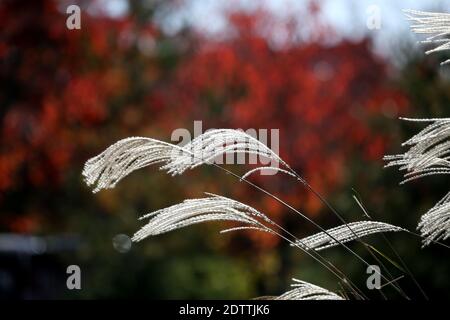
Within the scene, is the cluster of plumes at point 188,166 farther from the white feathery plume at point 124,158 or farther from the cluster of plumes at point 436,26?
the cluster of plumes at point 436,26

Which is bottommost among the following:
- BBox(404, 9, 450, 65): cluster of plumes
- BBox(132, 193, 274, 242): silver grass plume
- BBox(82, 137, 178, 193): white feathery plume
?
BBox(132, 193, 274, 242): silver grass plume

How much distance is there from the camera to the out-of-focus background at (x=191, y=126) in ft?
36.4

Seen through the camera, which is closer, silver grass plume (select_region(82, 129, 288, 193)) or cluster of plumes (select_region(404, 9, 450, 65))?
silver grass plume (select_region(82, 129, 288, 193))

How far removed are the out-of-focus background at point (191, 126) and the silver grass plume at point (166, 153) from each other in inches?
222

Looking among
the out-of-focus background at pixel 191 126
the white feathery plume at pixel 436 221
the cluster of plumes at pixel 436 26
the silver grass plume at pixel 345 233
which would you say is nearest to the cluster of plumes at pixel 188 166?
the silver grass plume at pixel 345 233

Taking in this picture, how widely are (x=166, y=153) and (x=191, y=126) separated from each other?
14.5m

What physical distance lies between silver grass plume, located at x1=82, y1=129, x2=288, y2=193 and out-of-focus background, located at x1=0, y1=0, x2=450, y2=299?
5.65m

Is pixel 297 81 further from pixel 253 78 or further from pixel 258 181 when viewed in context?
pixel 258 181

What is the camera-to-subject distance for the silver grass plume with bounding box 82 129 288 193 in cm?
279

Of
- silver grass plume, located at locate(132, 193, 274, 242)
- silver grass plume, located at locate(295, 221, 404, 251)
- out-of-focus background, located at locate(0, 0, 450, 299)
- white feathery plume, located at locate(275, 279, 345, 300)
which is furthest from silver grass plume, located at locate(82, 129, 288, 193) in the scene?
out-of-focus background, located at locate(0, 0, 450, 299)

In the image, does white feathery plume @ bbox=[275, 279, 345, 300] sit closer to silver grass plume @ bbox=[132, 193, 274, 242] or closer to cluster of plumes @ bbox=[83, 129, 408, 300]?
cluster of plumes @ bbox=[83, 129, 408, 300]

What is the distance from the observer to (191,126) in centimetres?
1728

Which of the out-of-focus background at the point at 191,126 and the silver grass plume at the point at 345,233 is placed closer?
the silver grass plume at the point at 345,233
